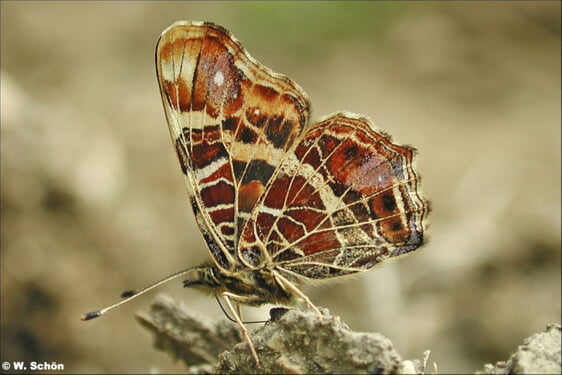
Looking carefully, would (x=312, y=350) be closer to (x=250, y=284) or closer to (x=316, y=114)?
(x=250, y=284)

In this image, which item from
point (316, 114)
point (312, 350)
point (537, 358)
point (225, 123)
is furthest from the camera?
point (316, 114)

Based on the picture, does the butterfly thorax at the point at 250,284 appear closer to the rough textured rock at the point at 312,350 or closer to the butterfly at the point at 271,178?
the butterfly at the point at 271,178

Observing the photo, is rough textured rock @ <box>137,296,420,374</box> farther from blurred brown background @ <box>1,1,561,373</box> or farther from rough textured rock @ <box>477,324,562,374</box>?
blurred brown background @ <box>1,1,561,373</box>

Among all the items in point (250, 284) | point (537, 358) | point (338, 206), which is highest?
point (338, 206)

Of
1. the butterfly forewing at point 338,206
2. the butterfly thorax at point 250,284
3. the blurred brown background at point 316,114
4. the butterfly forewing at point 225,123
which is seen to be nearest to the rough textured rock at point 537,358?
the butterfly forewing at point 338,206

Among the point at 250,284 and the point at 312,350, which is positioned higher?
the point at 250,284

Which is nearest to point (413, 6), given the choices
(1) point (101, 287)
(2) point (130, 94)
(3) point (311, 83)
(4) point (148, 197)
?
(3) point (311, 83)

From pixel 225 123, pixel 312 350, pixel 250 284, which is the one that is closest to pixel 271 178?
pixel 225 123
